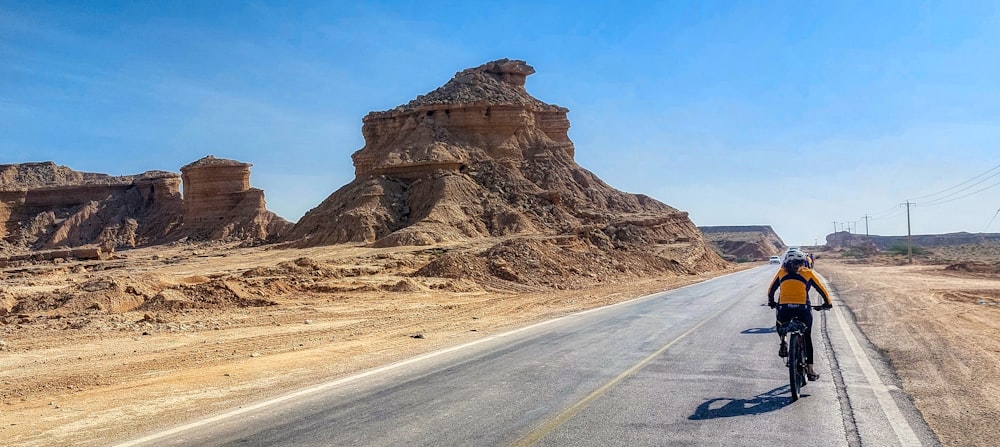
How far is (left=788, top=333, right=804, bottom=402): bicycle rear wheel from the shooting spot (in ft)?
26.0

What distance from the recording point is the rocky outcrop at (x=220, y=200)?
247ft

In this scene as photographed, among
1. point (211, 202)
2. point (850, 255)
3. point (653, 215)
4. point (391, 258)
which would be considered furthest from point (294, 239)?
point (850, 255)

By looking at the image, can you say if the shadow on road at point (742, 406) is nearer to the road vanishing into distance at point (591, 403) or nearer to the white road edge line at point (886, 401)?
the road vanishing into distance at point (591, 403)

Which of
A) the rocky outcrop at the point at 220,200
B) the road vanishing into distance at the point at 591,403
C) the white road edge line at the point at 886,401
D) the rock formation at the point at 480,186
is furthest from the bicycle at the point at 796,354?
the rocky outcrop at the point at 220,200

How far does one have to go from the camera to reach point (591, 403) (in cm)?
778

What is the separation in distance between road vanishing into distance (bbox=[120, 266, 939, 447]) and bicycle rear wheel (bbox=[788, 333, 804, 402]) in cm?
16

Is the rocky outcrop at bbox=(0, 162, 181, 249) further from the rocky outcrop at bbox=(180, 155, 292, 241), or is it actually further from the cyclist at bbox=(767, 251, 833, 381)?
the cyclist at bbox=(767, 251, 833, 381)

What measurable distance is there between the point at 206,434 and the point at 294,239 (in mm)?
51307

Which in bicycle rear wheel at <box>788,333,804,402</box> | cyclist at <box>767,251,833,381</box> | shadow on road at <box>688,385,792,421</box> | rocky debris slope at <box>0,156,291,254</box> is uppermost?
rocky debris slope at <box>0,156,291,254</box>

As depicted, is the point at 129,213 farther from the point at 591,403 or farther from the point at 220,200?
the point at 591,403

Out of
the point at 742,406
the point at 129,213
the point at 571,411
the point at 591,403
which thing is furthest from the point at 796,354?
the point at 129,213

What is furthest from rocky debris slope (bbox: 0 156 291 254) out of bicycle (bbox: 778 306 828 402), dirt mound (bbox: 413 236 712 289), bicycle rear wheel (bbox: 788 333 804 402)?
bicycle rear wheel (bbox: 788 333 804 402)

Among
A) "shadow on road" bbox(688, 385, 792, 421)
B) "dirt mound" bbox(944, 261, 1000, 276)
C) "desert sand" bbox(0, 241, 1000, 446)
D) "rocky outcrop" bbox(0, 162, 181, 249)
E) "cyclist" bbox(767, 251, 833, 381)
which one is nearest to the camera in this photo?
"shadow on road" bbox(688, 385, 792, 421)

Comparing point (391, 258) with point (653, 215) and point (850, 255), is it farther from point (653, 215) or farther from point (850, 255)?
point (850, 255)
